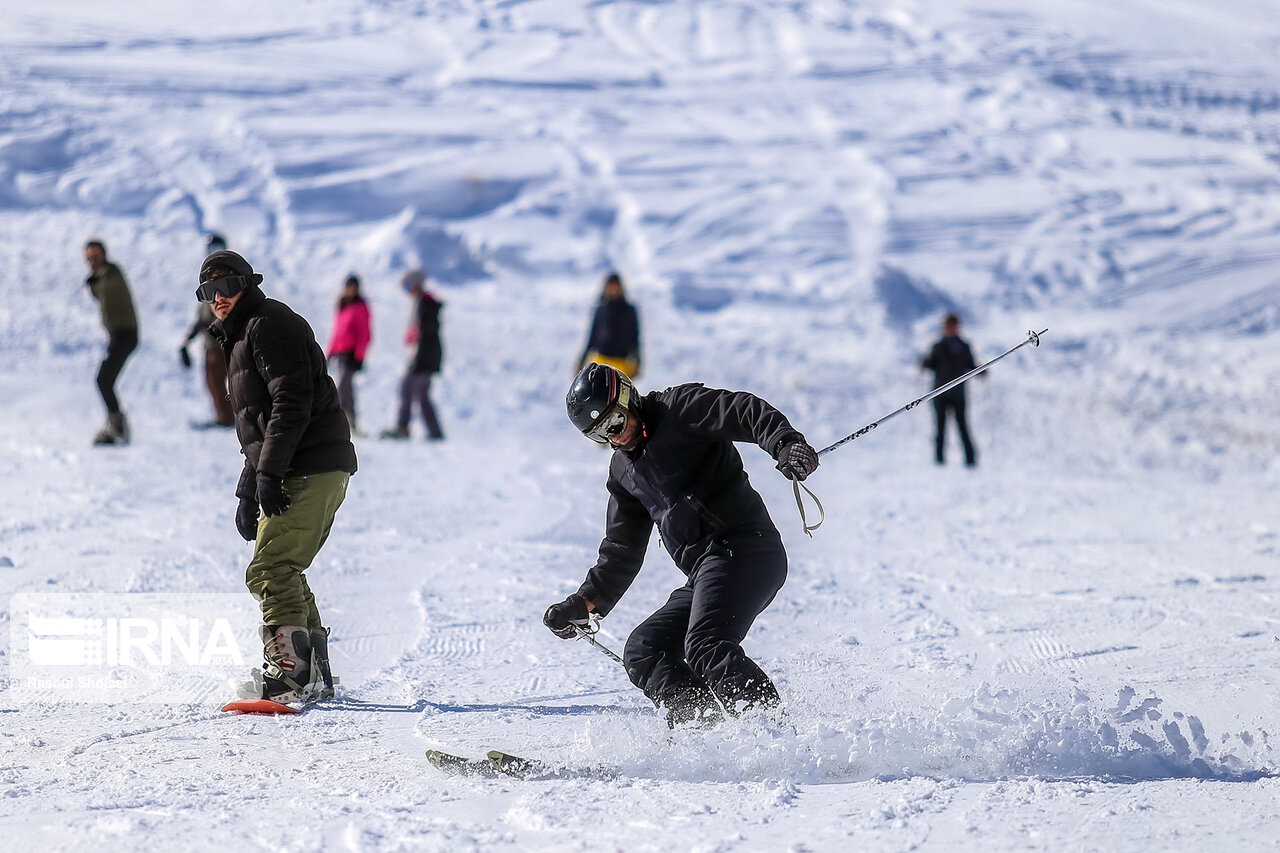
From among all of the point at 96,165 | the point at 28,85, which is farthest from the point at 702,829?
the point at 28,85

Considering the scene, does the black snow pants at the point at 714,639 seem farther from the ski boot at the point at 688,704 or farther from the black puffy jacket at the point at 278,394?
the black puffy jacket at the point at 278,394

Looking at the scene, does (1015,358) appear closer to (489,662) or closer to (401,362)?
(401,362)

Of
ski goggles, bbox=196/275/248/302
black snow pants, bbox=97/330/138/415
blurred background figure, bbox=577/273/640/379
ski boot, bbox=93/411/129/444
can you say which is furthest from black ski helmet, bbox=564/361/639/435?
ski boot, bbox=93/411/129/444

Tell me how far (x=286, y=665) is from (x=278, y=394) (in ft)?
3.05

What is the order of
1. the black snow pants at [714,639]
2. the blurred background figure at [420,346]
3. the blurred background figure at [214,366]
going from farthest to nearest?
1. the blurred background figure at [420,346]
2. the blurred background figure at [214,366]
3. the black snow pants at [714,639]

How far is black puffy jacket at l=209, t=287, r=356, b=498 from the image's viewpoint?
421 centimetres

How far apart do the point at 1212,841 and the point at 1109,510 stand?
6918 mm

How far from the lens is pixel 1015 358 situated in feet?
60.5

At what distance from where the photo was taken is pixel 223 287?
13.9 feet

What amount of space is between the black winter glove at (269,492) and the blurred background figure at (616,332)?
6.48 meters

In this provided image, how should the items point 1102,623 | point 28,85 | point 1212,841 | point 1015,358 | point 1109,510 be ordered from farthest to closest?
1. point 28,85
2. point 1015,358
3. point 1109,510
4. point 1102,623
5. point 1212,841

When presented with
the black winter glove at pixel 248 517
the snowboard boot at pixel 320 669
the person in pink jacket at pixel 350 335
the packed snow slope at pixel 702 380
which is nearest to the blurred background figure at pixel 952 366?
the packed snow slope at pixel 702 380

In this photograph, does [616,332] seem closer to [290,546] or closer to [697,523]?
[290,546]

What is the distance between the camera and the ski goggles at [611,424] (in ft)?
12.3
